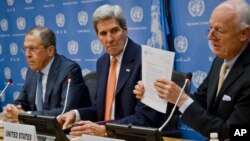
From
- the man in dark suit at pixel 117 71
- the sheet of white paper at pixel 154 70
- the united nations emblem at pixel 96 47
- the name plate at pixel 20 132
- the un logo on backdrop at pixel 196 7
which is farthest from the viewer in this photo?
the united nations emblem at pixel 96 47

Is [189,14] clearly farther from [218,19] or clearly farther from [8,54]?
[8,54]

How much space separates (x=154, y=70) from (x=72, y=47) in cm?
316

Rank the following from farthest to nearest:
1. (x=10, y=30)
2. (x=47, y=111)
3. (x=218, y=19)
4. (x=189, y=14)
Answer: (x=10, y=30) → (x=189, y=14) → (x=47, y=111) → (x=218, y=19)

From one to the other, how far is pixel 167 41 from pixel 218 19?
A: 5.56 ft

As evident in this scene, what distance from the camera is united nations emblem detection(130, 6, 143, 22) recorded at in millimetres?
4774

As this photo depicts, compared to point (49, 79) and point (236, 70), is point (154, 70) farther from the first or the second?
point (49, 79)

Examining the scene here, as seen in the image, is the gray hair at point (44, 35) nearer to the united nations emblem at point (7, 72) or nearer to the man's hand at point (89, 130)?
the man's hand at point (89, 130)

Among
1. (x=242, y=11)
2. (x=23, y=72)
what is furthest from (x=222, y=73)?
(x=23, y=72)

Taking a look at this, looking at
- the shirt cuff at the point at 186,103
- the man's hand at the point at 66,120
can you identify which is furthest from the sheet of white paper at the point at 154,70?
the man's hand at the point at 66,120

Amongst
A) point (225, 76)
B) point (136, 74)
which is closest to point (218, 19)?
point (225, 76)

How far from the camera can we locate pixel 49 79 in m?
3.91

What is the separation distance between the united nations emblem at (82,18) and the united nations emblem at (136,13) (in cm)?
68

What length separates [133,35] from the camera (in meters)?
4.85

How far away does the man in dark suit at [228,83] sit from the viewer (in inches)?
104
